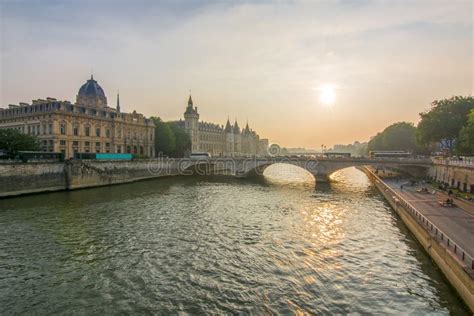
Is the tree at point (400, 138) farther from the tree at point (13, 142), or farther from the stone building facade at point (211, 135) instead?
the tree at point (13, 142)

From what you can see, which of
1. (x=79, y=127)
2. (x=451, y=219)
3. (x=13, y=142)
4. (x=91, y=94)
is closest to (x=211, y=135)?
(x=91, y=94)

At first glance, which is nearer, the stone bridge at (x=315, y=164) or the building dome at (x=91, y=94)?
the stone bridge at (x=315, y=164)

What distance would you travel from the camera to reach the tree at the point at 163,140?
108 meters

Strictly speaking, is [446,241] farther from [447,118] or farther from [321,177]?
[447,118]

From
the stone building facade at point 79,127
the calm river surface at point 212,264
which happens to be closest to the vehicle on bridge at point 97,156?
the stone building facade at point 79,127

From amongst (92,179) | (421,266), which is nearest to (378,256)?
(421,266)

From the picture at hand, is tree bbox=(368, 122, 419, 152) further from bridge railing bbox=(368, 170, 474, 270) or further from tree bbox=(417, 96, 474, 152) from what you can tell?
bridge railing bbox=(368, 170, 474, 270)

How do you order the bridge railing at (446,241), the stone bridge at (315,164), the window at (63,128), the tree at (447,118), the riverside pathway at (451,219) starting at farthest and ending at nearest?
1. the window at (63,128)
2. the stone bridge at (315,164)
3. the tree at (447,118)
4. the riverside pathway at (451,219)
5. the bridge railing at (446,241)

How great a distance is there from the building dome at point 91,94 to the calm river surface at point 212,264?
80.5m

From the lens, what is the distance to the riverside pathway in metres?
20.0

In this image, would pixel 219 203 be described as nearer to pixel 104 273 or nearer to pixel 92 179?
pixel 104 273

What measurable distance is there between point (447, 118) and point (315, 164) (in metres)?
29.0

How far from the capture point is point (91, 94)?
354 ft

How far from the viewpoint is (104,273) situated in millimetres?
18109
